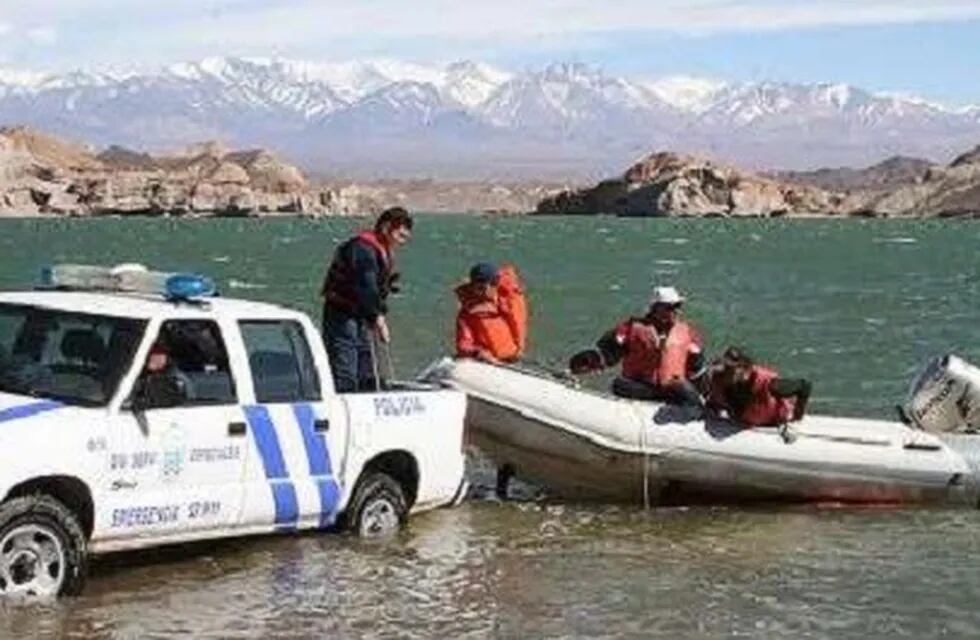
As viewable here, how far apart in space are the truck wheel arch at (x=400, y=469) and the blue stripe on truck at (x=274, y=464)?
84 cm

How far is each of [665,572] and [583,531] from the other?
165 cm

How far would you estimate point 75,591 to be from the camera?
10617 mm

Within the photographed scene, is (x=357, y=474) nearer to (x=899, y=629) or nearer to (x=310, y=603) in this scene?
(x=310, y=603)

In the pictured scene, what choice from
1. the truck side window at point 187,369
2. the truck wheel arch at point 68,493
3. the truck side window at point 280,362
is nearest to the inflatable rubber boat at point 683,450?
the truck side window at point 280,362

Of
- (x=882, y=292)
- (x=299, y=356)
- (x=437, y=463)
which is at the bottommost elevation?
(x=882, y=292)

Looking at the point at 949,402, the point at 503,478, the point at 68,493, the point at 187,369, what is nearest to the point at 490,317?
the point at 503,478

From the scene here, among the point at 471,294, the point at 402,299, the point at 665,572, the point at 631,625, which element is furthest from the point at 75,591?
the point at 402,299

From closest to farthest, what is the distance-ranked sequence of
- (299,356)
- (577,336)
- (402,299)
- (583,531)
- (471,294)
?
(299,356)
(583,531)
(471,294)
(577,336)
(402,299)

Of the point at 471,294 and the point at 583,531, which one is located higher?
the point at 471,294

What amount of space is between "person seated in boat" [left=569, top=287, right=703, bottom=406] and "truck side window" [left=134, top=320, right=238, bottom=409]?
4443 millimetres

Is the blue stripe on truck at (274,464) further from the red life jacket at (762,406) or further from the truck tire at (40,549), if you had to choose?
the red life jacket at (762,406)

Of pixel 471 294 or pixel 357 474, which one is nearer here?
pixel 357 474

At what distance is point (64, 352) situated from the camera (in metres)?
11.1

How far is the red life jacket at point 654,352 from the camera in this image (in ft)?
51.0
